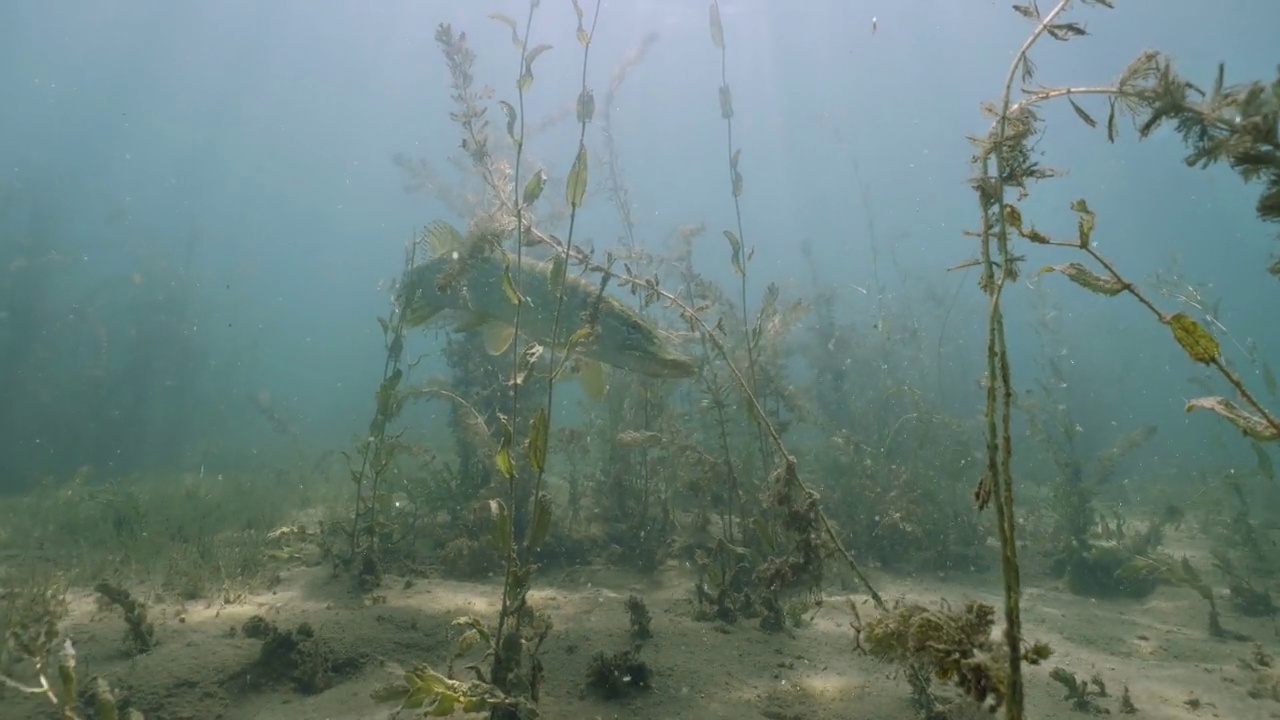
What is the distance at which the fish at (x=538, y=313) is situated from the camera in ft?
16.6

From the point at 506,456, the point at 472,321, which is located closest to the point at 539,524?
the point at 506,456

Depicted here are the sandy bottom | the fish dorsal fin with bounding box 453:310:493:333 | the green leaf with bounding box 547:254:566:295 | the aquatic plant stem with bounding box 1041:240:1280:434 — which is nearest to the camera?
the aquatic plant stem with bounding box 1041:240:1280:434

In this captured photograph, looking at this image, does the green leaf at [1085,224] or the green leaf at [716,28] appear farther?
the green leaf at [716,28]

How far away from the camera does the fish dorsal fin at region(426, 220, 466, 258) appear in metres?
4.99

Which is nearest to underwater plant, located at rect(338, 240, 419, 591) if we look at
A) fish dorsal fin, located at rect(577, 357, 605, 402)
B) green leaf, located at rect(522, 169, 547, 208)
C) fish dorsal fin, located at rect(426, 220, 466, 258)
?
fish dorsal fin, located at rect(426, 220, 466, 258)

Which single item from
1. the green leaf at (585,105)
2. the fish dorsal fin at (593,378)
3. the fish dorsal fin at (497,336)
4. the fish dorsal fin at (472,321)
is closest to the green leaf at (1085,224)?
the green leaf at (585,105)

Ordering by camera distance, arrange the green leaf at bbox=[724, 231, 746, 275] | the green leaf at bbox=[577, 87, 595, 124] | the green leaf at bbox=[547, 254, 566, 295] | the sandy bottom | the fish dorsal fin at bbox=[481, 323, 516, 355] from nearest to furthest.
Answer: the sandy bottom
the green leaf at bbox=[547, 254, 566, 295]
the green leaf at bbox=[577, 87, 595, 124]
the green leaf at bbox=[724, 231, 746, 275]
the fish dorsal fin at bbox=[481, 323, 516, 355]

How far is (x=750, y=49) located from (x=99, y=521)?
61.2 m

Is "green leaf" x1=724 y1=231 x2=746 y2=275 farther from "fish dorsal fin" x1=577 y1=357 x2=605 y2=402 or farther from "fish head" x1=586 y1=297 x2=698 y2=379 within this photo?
"fish dorsal fin" x1=577 y1=357 x2=605 y2=402

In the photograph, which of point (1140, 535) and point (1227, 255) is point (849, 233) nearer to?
point (1227, 255)

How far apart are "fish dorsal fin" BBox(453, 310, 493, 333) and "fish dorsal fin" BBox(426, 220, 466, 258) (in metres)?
0.71

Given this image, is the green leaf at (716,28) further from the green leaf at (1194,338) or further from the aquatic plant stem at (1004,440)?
the green leaf at (1194,338)

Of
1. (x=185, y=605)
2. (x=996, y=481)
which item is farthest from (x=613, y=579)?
(x=996, y=481)

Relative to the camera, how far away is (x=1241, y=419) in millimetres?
2229
